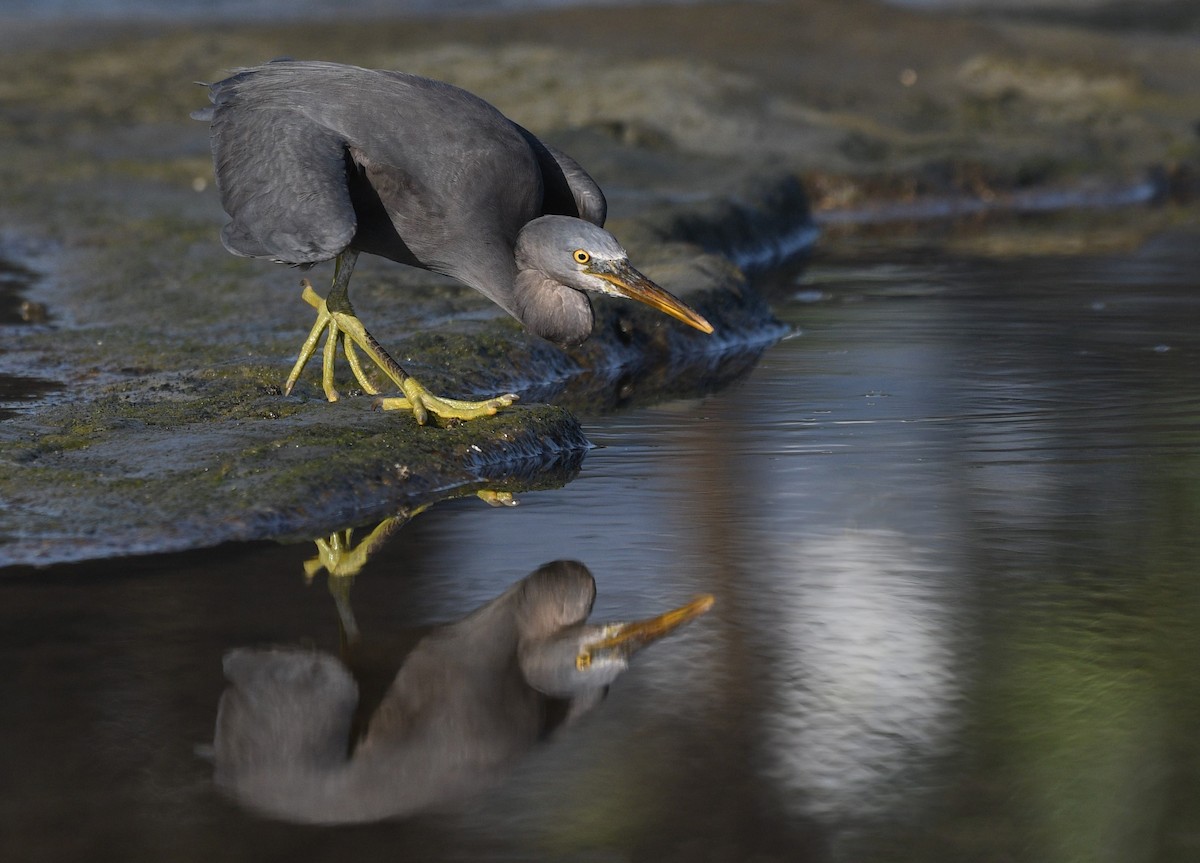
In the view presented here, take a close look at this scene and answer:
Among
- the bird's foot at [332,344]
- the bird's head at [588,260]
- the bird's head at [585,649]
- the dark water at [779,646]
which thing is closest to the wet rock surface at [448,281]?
the bird's foot at [332,344]

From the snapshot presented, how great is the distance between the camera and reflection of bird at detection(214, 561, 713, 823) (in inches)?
132

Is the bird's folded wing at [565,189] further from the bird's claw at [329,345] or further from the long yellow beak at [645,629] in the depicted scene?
the long yellow beak at [645,629]

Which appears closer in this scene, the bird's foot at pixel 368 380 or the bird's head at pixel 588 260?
the bird's head at pixel 588 260

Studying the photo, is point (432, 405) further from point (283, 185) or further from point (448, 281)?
point (448, 281)

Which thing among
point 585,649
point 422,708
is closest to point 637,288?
point 585,649

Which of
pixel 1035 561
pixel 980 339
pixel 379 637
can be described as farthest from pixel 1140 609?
pixel 980 339

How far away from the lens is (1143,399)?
662 centimetres

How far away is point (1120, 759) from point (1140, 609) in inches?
34.7

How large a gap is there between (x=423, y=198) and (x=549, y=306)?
50 cm

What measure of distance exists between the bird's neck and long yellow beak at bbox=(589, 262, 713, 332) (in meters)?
0.12

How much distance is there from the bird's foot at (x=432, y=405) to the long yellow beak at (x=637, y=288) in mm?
579

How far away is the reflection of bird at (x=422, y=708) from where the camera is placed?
3.35 metres

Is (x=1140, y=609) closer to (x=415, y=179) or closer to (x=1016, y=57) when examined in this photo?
(x=415, y=179)

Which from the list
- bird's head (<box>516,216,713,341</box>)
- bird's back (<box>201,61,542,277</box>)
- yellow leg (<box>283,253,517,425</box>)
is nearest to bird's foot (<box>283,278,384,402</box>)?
yellow leg (<box>283,253,517,425</box>)
